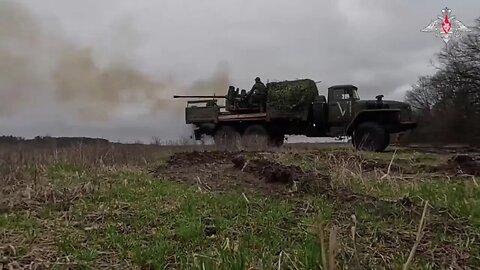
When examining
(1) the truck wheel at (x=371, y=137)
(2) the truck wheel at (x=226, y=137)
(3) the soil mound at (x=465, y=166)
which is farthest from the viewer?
(2) the truck wheel at (x=226, y=137)

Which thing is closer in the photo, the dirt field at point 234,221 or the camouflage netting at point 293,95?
the dirt field at point 234,221

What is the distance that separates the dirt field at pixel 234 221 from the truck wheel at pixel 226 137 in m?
9.91

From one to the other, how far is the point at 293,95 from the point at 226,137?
2769 millimetres

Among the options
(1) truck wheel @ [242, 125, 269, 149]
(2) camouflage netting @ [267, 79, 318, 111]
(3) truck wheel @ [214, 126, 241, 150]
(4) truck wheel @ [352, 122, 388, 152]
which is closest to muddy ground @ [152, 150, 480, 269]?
(1) truck wheel @ [242, 125, 269, 149]

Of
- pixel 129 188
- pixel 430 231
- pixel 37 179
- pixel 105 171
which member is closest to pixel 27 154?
pixel 105 171

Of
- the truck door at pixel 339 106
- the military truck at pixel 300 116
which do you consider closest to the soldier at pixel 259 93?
the military truck at pixel 300 116

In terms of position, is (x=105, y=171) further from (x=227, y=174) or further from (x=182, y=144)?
(x=182, y=144)

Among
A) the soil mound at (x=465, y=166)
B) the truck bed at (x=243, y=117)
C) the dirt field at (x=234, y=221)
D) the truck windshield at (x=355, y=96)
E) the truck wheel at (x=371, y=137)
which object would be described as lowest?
the dirt field at (x=234, y=221)

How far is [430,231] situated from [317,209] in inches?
41.1

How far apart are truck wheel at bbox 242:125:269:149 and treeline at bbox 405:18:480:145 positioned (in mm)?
4757

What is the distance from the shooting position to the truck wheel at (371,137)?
53.0 feet

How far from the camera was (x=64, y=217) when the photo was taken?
4512 mm

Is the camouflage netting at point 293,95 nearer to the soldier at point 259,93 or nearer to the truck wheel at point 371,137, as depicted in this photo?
the soldier at point 259,93

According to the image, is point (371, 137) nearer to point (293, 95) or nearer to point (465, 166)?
point (293, 95)
